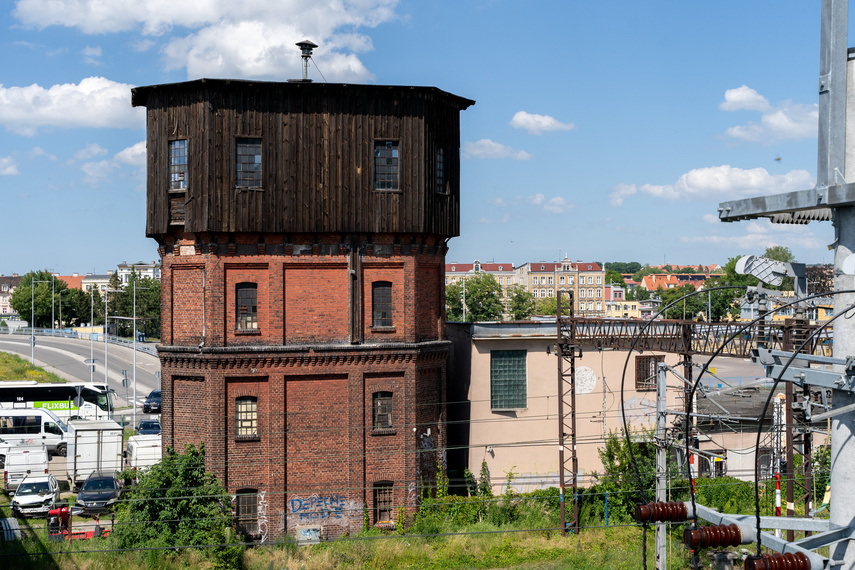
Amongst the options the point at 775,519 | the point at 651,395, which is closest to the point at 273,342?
the point at 651,395

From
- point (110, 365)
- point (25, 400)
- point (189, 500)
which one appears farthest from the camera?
point (110, 365)

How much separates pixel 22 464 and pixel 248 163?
2004cm

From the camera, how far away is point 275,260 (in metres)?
27.6

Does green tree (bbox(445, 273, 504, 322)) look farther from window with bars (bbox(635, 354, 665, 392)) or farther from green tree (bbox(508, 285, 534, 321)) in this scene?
window with bars (bbox(635, 354, 665, 392))

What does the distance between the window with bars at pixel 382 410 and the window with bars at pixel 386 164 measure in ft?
25.0

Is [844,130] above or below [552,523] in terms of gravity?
above

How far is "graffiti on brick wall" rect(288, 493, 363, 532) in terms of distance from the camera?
27375 mm

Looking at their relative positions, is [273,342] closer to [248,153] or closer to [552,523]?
[248,153]

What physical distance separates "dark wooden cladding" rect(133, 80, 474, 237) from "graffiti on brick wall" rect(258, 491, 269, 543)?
30.6 ft

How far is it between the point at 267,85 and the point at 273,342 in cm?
901

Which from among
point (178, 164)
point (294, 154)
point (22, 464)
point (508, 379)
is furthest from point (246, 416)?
point (22, 464)

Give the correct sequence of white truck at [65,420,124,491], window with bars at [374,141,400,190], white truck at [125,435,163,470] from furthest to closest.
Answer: white truck at [65,420,124,491] < white truck at [125,435,163,470] < window with bars at [374,141,400,190]

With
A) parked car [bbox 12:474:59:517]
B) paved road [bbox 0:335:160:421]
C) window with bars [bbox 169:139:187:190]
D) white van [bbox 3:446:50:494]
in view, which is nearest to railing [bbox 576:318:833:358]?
window with bars [bbox 169:139:187:190]

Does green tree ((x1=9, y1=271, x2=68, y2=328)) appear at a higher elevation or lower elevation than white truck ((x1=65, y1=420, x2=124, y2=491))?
higher
